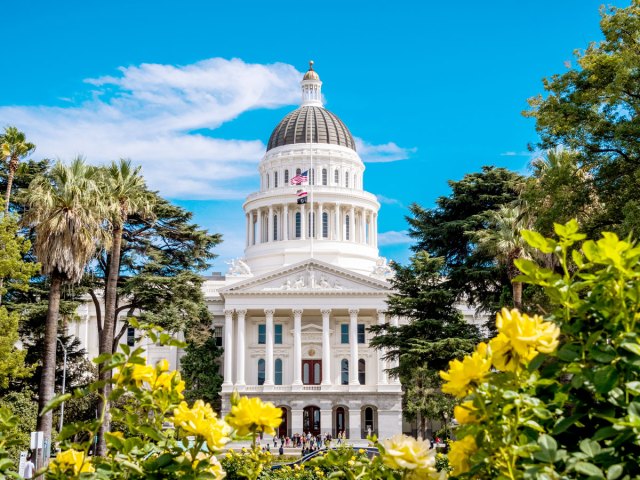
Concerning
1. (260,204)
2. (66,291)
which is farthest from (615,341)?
(260,204)

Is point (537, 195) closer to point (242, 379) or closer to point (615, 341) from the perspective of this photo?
point (615, 341)

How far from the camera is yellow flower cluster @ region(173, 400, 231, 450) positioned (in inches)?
167

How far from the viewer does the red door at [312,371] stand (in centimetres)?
7638

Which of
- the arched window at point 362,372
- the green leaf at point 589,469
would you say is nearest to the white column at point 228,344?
the arched window at point 362,372

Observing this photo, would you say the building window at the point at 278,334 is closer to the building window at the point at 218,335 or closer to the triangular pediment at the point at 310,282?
the triangular pediment at the point at 310,282

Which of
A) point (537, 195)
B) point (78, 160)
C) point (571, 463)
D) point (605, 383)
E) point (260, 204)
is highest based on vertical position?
point (260, 204)

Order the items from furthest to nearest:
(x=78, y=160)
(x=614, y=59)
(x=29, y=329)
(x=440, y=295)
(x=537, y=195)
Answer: (x=29, y=329)
(x=440, y=295)
(x=78, y=160)
(x=537, y=195)
(x=614, y=59)

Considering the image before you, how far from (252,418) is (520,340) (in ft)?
4.63

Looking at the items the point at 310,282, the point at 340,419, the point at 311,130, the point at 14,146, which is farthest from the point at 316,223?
the point at 14,146

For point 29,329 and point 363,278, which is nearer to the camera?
point 29,329

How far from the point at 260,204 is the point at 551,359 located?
87.8 metres

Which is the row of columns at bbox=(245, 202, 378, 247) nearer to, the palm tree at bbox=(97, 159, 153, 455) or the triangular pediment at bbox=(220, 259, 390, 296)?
the triangular pediment at bbox=(220, 259, 390, 296)

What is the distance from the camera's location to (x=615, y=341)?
360 cm

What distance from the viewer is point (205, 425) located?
13.9ft
